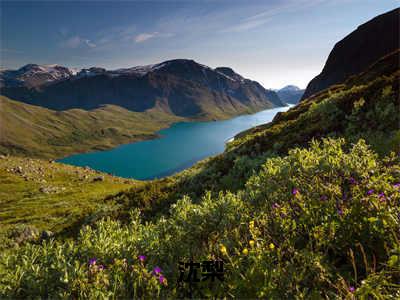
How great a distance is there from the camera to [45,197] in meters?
37.4

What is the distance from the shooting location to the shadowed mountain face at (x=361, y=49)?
10794 cm

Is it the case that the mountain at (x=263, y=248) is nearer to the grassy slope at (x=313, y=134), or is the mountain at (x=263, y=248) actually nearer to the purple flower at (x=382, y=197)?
the purple flower at (x=382, y=197)

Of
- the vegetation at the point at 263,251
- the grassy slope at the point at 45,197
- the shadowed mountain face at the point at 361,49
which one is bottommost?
the grassy slope at the point at 45,197

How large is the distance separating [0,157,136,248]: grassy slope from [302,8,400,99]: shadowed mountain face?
106m

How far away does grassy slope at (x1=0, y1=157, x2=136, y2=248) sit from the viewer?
23.0 meters

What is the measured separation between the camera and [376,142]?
8305 mm

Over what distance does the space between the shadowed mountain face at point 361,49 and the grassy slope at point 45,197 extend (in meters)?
106

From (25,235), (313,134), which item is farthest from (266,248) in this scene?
(25,235)

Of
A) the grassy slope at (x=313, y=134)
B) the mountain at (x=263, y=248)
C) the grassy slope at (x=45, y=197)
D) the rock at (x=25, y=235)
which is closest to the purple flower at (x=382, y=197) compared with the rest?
the mountain at (x=263, y=248)

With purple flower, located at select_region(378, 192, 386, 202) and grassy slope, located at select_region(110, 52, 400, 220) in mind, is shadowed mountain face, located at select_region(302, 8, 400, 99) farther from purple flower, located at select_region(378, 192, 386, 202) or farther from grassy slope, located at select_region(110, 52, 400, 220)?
purple flower, located at select_region(378, 192, 386, 202)

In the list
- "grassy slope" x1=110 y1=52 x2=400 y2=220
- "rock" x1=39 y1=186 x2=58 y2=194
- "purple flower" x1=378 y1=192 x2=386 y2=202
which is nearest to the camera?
"purple flower" x1=378 y1=192 x2=386 y2=202

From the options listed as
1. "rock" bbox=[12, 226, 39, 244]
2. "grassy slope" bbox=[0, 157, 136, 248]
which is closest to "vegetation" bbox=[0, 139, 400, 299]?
"grassy slope" bbox=[0, 157, 136, 248]

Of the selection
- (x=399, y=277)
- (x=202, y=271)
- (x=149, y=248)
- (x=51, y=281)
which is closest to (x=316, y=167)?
(x=399, y=277)

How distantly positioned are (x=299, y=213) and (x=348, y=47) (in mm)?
153265
